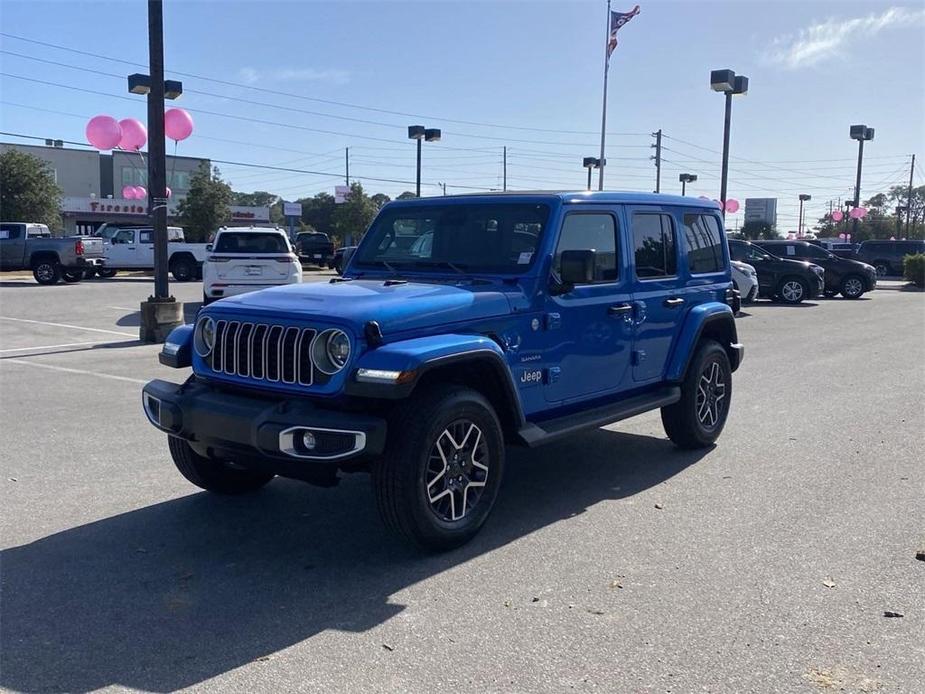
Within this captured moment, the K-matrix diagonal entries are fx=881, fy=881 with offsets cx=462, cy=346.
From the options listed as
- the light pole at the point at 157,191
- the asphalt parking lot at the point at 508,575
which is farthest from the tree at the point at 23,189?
the asphalt parking lot at the point at 508,575

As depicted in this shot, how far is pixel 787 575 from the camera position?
4438 mm

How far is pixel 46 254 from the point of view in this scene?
82.9 feet

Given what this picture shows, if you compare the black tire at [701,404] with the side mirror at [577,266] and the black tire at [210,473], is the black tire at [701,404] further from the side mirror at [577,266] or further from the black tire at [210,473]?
the black tire at [210,473]

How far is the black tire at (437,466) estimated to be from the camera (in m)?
4.38

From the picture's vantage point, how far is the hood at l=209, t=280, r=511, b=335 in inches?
178

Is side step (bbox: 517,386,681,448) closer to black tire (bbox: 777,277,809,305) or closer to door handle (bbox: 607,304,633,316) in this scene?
door handle (bbox: 607,304,633,316)

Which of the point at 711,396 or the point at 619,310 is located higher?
the point at 619,310

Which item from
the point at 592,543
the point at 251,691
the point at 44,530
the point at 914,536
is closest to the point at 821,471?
the point at 914,536

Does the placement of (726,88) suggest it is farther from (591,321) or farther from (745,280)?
(591,321)

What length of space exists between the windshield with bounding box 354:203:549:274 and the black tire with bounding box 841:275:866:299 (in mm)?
22881

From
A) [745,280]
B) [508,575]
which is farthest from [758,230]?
[508,575]

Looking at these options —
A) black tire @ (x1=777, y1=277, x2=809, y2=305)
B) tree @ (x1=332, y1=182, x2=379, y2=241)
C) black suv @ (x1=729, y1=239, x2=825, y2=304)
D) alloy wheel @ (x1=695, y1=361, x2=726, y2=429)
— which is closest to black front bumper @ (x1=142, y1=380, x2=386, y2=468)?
alloy wheel @ (x1=695, y1=361, x2=726, y2=429)

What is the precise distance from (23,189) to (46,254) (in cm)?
2438

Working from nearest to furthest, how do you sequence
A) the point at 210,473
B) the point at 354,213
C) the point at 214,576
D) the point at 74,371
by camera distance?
1. the point at 214,576
2. the point at 210,473
3. the point at 74,371
4. the point at 354,213
